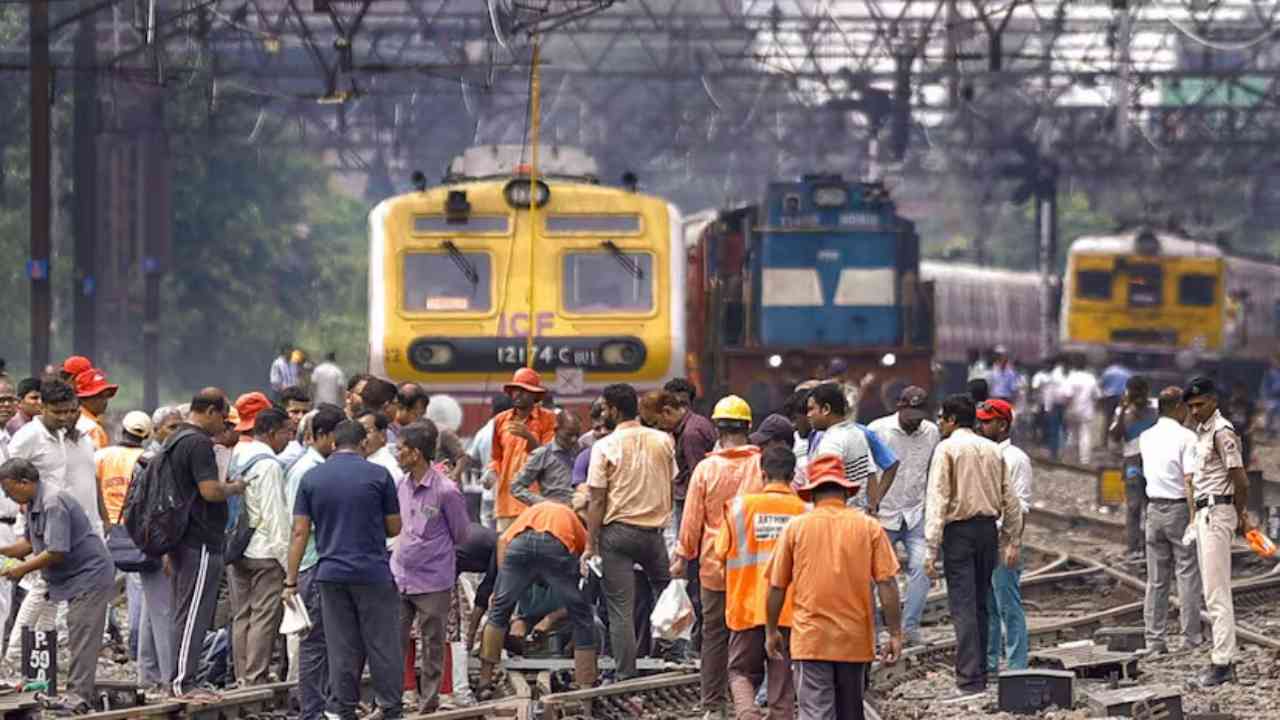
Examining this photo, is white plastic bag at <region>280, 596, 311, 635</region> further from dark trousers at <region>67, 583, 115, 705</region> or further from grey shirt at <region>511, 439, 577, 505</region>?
grey shirt at <region>511, 439, 577, 505</region>

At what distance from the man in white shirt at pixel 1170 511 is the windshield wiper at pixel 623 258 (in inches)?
329

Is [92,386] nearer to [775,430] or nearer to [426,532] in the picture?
[426,532]

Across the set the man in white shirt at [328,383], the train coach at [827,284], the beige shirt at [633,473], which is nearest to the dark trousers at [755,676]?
the beige shirt at [633,473]

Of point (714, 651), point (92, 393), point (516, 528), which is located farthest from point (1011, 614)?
point (92, 393)

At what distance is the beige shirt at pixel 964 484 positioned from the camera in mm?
13297

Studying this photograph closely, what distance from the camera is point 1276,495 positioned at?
31578 millimetres

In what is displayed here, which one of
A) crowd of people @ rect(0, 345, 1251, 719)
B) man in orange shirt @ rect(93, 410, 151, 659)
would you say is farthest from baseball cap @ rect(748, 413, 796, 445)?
man in orange shirt @ rect(93, 410, 151, 659)

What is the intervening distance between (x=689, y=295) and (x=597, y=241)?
435 centimetres

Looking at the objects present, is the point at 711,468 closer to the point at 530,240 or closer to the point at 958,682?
the point at 958,682

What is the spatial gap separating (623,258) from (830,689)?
13.2 metres

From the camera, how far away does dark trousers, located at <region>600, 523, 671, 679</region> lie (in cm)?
1370

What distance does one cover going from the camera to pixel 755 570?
37.8 ft

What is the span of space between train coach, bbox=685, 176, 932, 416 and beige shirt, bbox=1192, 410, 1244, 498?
622 inches

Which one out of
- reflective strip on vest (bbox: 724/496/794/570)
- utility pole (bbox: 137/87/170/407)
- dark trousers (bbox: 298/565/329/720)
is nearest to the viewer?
reflective strip on vest (bbox: 724/496/794/570)
